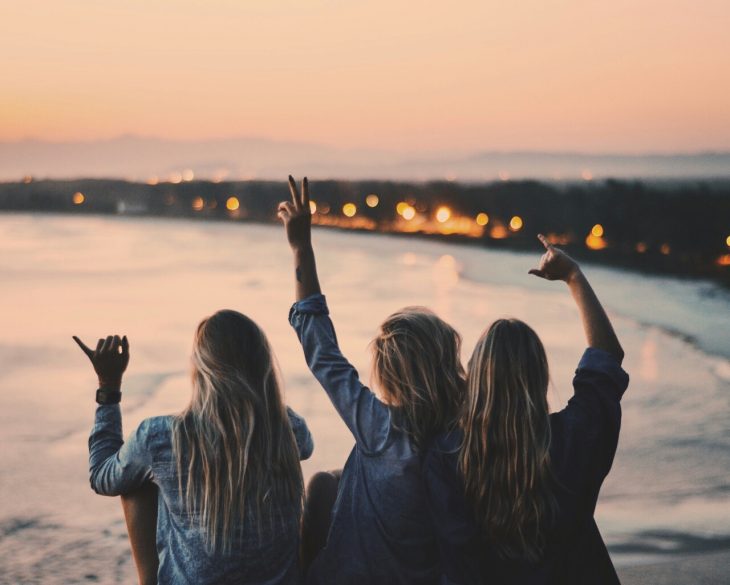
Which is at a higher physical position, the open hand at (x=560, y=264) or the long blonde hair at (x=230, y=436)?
the open hand at (x=560, y=264)

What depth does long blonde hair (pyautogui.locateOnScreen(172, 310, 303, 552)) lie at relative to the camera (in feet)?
7.07

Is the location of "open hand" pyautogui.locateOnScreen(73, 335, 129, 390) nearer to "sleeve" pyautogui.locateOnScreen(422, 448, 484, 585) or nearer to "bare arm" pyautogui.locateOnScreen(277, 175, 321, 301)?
"bare arm" pyautogui.locateOnScreen(277, 175, 321, 301)

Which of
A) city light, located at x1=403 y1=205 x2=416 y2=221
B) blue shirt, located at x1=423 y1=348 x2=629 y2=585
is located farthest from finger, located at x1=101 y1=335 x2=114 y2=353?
city light, located at x1=403 y1=205 x2=416 y2=221

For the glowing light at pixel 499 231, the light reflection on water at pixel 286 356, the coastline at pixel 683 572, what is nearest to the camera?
the coastline at pixel 683 572

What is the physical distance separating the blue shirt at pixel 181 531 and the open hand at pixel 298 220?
626 millimetres

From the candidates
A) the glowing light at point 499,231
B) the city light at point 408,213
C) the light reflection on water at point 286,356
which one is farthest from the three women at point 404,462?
the city light at point 408,213

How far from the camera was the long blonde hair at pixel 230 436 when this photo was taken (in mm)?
2154

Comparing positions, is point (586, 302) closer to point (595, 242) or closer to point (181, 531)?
point (181, 531)

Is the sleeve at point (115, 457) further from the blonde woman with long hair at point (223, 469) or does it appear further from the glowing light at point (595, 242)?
the glowing light at point (595, 242)

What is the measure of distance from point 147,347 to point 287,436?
6.70m

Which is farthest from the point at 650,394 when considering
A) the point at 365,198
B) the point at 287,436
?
the point at 365,198

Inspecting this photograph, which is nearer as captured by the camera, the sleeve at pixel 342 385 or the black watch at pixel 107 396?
the sleeve at pixel 342 385

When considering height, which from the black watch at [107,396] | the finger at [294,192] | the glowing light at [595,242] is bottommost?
the glowing light at [595,242]

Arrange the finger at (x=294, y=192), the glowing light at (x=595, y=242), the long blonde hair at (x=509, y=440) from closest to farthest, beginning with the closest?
the long blonde hair at (x=509, y=440)
the finger at (x=294, y=192)
the glowing light at (x=595, y=242)
